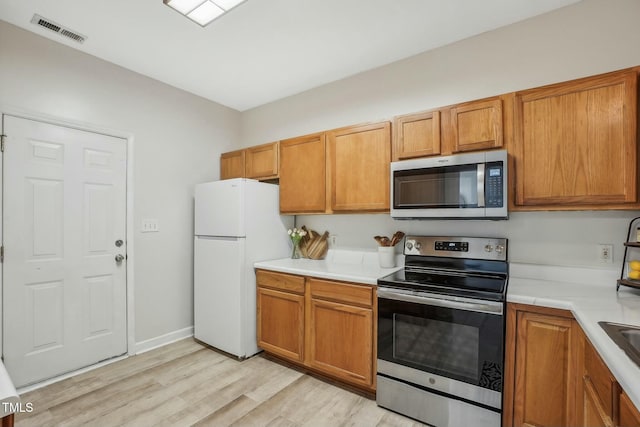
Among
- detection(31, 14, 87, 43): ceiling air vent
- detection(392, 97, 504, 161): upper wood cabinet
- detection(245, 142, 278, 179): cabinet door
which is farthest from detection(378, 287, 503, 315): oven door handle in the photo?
detection(31, 14, 87, 43): ceiling air vent

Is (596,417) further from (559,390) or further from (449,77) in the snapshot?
(449,77)

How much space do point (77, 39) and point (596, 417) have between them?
3782mm

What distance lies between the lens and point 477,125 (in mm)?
2047

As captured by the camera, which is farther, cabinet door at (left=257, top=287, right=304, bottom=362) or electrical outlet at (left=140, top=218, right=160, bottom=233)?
electrical outlet at (left=140, top=218, right=160, bottom=233)

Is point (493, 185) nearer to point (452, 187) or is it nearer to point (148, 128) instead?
point (452, 187)

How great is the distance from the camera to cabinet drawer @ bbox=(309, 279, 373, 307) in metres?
2.14

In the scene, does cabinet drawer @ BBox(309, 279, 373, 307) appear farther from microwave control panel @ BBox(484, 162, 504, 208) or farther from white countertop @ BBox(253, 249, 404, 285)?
microwave control panel @ BBox(484, 162, 504, 208)

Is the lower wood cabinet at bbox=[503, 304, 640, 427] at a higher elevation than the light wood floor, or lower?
higher

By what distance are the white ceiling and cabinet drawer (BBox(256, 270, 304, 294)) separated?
1853 mm

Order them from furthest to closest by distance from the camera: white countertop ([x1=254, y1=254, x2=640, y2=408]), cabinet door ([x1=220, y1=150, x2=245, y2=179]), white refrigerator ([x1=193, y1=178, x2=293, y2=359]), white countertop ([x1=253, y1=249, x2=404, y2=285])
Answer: cabinet door ([x1=220, y1=150, x2=245, y2=179])
white refrigerator ([x1=193, y1=178, x2=293, y2=359])
white countertop ([x1=253, y1=249, x2=404, y2=285])
white countertop ([x1=254, y1=254, x2=640, y2=408])

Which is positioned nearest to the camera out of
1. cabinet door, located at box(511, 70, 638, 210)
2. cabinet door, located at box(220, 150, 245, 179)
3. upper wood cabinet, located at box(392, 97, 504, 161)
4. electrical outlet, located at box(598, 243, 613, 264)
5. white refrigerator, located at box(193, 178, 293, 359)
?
cabinet door, located at box(511, 70, 638, 210)

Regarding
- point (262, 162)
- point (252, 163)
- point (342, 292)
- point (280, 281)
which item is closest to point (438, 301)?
point (342, 292)

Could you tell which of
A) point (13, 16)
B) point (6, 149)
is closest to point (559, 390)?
point (6, 149)

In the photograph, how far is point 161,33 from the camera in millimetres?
2289
